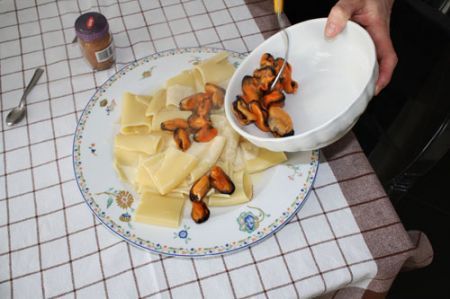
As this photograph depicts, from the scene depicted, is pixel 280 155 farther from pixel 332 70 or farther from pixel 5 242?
pixel 5 242

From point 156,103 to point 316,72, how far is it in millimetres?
335

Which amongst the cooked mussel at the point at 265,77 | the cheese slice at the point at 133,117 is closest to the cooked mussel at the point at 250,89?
the cooked mussel at the point at 265,77

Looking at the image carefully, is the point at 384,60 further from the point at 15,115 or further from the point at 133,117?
the point at 15,115

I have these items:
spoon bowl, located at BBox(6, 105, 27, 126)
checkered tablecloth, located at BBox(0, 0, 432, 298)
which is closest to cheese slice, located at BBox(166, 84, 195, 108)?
checkered tablecloth, located at BBox(0, 0, 432, 298)

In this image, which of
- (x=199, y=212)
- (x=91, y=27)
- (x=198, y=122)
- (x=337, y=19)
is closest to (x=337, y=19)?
(x=337, y=19)

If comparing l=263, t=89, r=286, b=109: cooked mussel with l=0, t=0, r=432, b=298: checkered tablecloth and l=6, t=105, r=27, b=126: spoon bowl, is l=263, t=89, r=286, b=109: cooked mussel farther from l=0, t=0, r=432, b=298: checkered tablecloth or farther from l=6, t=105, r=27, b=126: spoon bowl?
l=6, t=105, r=27, b=126: spoon bowl

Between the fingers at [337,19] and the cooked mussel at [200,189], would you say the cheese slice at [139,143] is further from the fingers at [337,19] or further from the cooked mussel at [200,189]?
the fingers at [337,19]

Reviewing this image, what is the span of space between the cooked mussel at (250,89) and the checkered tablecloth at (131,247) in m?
0.21

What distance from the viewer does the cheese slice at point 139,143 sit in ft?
2.68

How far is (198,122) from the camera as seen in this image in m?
0.83

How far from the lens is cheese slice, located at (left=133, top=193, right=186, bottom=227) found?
0.73m

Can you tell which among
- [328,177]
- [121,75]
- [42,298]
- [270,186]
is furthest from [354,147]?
[42,298]

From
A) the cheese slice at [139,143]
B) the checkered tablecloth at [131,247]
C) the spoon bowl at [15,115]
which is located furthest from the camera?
the spoon bowl at [15,115]

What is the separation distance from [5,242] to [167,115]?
384mm
